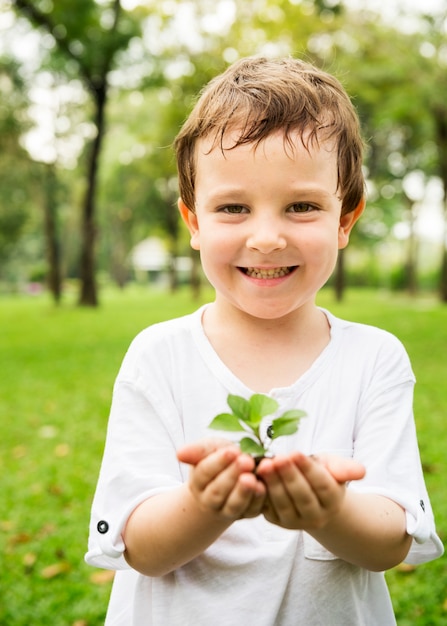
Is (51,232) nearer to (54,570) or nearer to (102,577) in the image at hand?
(54,570)

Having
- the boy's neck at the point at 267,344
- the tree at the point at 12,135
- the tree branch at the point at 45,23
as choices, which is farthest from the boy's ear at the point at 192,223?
the tree at the point at 12,135

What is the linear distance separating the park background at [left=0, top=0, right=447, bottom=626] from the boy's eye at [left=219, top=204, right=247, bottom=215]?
1.90 ft

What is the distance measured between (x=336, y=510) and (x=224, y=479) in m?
0.24

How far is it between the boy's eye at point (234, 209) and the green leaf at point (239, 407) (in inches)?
18.4

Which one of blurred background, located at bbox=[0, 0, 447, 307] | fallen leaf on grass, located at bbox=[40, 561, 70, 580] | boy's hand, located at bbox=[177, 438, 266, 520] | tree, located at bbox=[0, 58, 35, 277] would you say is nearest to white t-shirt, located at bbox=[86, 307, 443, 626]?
boy's hand, located at bbox=[177, 438, 266, 520]

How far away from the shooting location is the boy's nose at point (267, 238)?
1.38 metres

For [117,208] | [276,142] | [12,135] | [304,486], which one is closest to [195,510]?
[304,486]

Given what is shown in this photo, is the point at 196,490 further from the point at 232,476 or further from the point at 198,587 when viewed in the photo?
the point at 198,587

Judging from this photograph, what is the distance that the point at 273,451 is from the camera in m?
1.44

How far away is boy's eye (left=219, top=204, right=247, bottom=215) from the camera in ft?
4.69

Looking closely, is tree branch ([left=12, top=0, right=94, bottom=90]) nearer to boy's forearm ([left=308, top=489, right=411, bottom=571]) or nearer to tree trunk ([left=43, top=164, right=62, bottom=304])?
tree trunk ([left=43, top=164, right=62, bottom=304])

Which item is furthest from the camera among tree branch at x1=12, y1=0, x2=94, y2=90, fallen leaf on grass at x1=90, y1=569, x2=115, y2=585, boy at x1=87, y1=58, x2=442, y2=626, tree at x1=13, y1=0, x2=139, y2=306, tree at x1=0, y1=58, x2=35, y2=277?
tree at x1=0, y1=58, x2=35, y2=277

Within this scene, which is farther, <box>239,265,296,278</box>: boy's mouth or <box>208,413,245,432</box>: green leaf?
<box>239,265,296,278</box>: boy's mouth

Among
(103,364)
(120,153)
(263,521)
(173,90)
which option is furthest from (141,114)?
(263,521)
